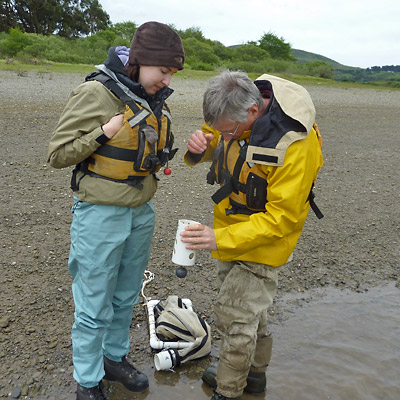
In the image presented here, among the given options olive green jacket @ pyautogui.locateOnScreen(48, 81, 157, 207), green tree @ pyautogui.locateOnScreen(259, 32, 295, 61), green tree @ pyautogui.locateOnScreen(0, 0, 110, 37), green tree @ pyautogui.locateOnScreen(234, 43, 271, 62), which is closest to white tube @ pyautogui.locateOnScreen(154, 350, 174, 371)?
olive green jacket @ pyautogui.locateOnScreen(48, 81, 157, 207)

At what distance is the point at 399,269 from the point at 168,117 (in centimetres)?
400

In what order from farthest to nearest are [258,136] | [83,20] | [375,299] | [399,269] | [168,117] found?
[83,20] < [399,269] < [375,299] < [168,117] < [258,136]

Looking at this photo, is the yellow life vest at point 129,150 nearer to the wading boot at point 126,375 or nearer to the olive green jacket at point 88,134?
the olive green jacket at point 88,134

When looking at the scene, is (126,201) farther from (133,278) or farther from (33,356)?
(33,356)

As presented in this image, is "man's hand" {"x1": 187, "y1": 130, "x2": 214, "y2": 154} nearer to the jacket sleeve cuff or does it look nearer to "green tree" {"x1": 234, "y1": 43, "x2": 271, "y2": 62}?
the jacket sleeve cuff

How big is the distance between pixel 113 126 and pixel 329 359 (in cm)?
282

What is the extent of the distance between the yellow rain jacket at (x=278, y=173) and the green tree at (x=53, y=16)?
57963 millimetres

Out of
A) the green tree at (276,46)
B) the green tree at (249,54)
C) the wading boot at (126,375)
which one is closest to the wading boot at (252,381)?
the wading boot at (126,375)

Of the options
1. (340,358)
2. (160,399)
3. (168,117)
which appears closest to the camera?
(168,117)

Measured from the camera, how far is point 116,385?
340cm

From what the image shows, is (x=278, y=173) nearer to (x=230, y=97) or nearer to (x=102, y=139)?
(x=230, y=97)

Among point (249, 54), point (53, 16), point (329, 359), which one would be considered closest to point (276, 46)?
point (249, 54)

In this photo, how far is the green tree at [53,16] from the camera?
5306cm

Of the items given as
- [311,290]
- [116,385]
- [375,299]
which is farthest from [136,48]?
[375,299]
